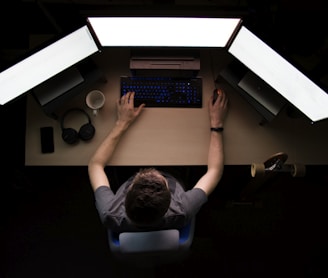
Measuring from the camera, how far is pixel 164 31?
4.05 feet

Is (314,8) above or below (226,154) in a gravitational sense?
above

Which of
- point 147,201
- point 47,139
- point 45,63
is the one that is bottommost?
point 147,201

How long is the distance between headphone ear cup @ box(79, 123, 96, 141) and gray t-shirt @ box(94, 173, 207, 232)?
9.8 inches

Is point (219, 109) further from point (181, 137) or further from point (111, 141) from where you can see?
point (111, 141)

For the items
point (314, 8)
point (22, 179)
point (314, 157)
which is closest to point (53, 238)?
point (22, 179)

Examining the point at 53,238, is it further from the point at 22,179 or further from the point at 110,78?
the point at 110,78

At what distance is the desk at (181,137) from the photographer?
144 centimetres

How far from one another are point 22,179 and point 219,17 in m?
1.53

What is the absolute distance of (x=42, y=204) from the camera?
2039 millimetres

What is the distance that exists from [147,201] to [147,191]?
0.11 ft

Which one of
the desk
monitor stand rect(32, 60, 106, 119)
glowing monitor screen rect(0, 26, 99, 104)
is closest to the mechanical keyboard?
the desk

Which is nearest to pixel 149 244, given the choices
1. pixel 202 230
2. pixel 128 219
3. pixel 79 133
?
pixel 128 219

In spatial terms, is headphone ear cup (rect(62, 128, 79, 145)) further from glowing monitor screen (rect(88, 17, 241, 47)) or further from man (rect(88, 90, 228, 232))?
glowing monitor screen (rect(88, 17, 241, 47))

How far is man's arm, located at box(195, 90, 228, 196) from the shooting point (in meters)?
1.38
